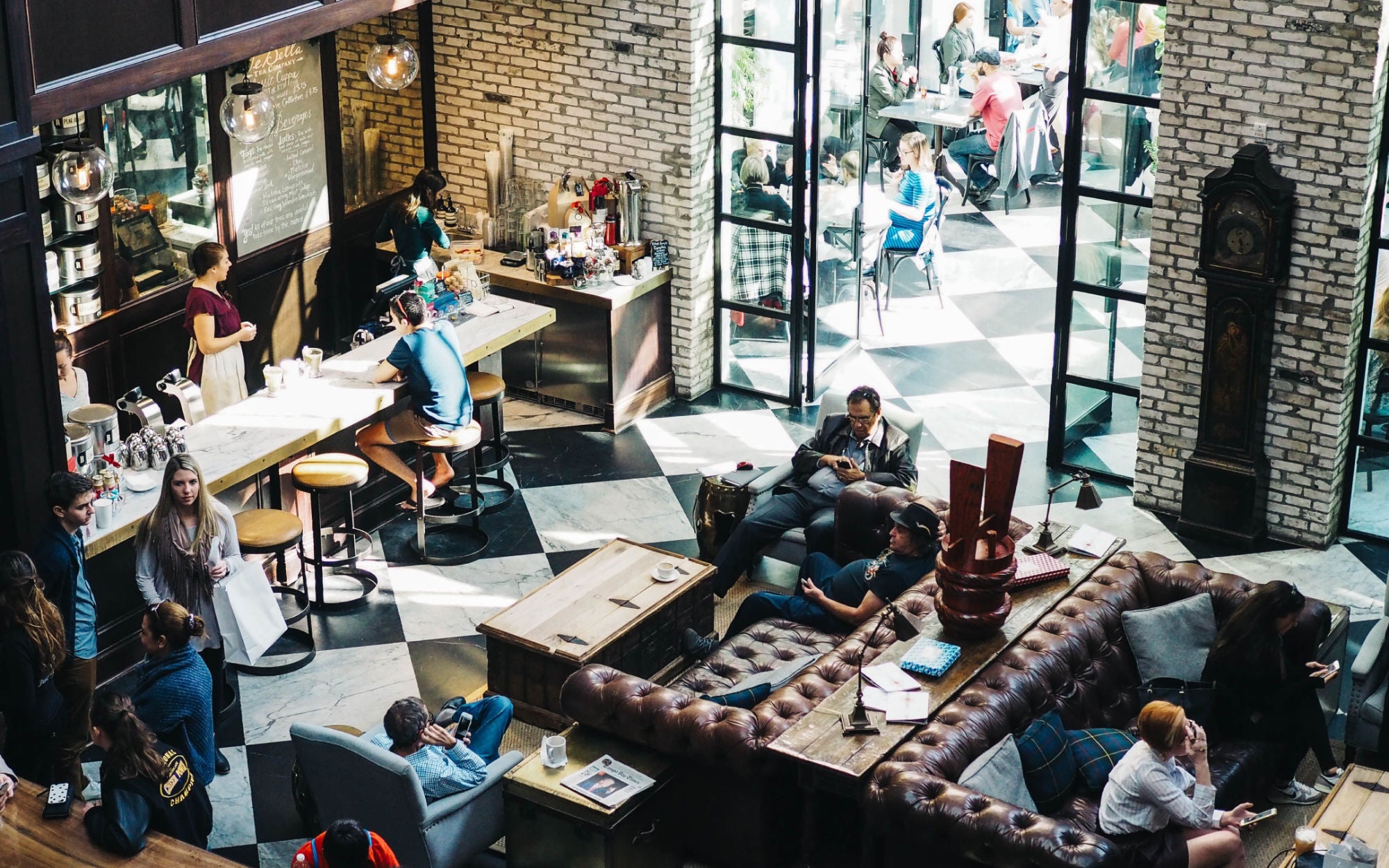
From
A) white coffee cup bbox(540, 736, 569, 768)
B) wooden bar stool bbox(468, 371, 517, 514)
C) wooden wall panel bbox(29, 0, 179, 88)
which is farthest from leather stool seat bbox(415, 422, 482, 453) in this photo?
white coffee cup bbox(540, 736, 569, 768)

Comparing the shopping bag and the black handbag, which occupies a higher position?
the shopping bag

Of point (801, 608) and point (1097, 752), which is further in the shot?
point (801, 608)

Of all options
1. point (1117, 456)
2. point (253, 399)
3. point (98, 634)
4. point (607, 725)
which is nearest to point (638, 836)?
point (607, 725)

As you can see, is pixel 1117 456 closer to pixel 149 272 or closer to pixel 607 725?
pixel 607 725

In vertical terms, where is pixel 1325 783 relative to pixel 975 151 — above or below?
below

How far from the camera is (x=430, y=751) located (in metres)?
6.46

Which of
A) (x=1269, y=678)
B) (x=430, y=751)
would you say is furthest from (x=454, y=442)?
(x=1269, y=678)

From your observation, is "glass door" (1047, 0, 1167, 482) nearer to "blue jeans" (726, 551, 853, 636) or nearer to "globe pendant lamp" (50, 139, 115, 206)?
"blue jeans" (726, 551, 853, 636)

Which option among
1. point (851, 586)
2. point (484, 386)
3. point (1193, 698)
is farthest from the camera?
point (484, 386)

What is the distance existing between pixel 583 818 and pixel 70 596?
2.28 meters

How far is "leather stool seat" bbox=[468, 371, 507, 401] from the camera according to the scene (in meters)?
9.74

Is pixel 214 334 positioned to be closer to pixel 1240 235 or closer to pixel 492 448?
pixel 492 448

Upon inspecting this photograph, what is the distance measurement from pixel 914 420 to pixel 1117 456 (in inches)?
65.8

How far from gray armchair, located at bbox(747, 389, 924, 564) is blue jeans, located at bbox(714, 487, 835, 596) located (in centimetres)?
5
